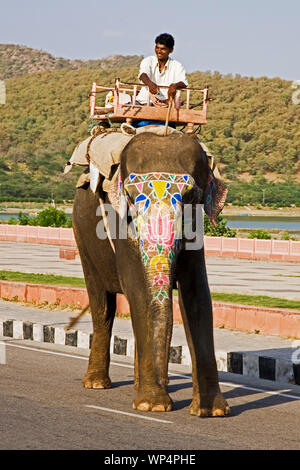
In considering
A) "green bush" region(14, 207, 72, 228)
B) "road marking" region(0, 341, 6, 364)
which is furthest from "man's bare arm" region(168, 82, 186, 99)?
"green bush" region(14, 207, 72, 228)

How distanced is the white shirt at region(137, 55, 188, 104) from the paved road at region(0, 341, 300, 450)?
Answer: 10.0 feet

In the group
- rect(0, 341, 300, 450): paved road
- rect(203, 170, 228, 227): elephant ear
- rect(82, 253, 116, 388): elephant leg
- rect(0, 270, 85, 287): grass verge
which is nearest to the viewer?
rect(0, 341, 300, 450): paved road

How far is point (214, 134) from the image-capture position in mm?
133375

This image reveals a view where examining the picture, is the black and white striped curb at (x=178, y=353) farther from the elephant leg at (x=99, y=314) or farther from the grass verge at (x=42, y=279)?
the grass verge at (x=42, y=279)

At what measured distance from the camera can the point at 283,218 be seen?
103m

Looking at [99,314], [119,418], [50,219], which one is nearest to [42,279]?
[99,314]

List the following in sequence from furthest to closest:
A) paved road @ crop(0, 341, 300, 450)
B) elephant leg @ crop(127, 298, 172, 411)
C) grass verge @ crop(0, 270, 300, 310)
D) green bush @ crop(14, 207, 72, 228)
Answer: green bush @ crop(14, 207, 72, 228) < grass verge @ crop(0, 270, 300, 310) < elephant leg @ crop(127, 298, 172, 411) < paved road @ crop(0, 341, 300, 450)

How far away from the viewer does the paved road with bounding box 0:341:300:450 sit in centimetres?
816

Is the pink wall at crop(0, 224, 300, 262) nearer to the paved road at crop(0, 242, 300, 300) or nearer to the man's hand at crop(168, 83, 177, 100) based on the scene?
the paved road at crop(0, 242, 300, 300)

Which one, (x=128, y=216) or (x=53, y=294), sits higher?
(x=128, y=216)
